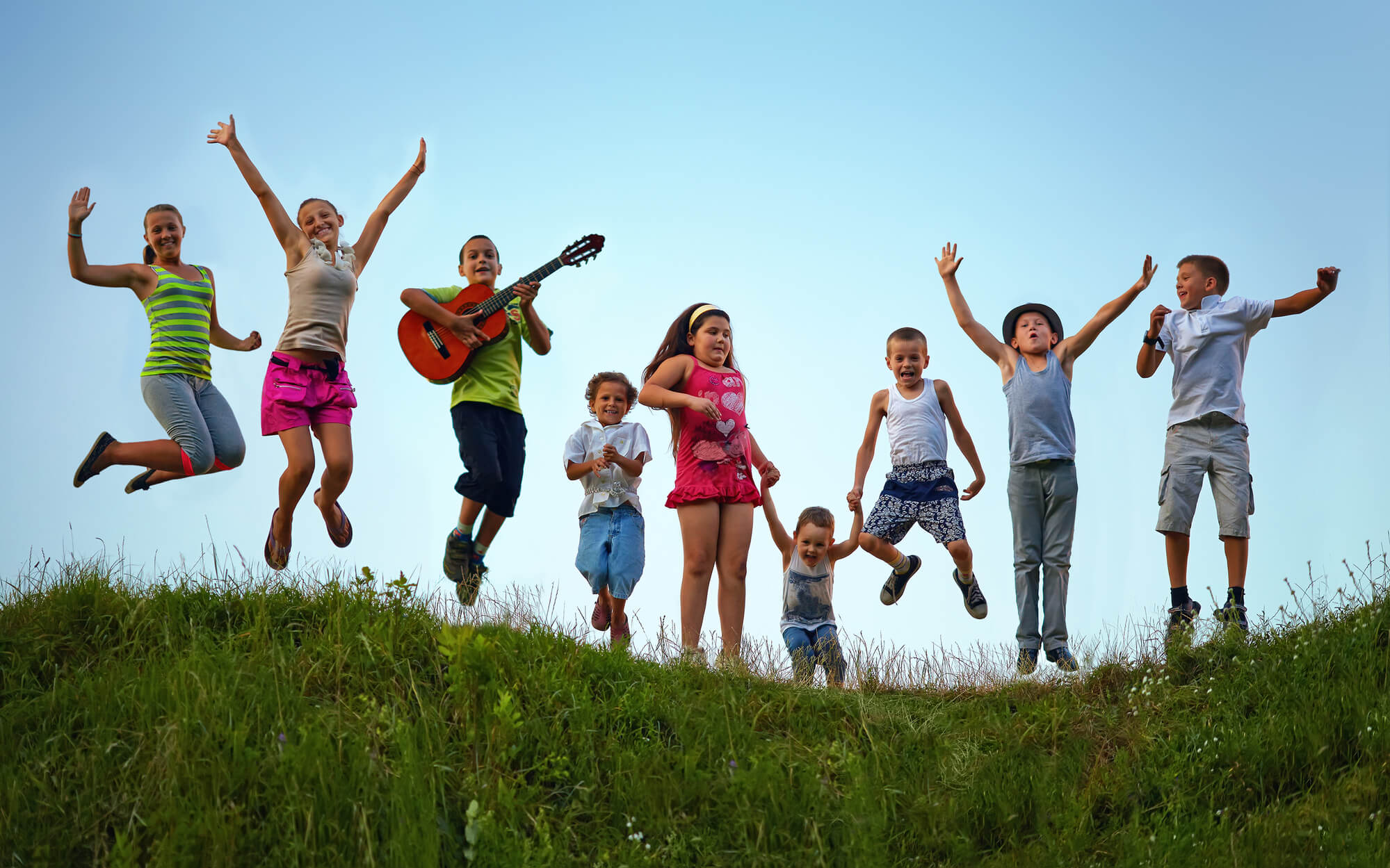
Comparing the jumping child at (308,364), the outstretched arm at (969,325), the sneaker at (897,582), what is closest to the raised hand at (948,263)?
the outstretched arm at (969,325)

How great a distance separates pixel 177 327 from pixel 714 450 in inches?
151

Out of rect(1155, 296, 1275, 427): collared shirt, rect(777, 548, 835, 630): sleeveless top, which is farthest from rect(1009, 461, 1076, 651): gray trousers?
rect(777, 548, 835, 630): sleeveless top

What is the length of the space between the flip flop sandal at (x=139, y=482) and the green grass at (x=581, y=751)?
132cm

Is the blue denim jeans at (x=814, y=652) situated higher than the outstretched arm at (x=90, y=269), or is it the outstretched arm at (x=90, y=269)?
the outstretched arm at (x=90, y=269)

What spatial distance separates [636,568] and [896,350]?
2.63 m

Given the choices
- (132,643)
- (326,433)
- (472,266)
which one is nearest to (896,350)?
(472,266)

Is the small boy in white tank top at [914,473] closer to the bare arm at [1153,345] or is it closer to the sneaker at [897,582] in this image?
the sneaker at [897,582]

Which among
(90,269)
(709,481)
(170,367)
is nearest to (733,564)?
(709,481)

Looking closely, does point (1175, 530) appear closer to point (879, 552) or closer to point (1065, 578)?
point (1065, 578)

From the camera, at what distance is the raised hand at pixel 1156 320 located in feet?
26.9

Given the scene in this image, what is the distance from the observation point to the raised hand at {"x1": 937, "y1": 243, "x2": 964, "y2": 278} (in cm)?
840

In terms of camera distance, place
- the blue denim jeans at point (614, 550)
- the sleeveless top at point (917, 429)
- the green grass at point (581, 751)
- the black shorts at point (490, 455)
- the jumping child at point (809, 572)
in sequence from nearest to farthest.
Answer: the green grass at point (581, 751) → the black shorts at point (490, 455) → the blue denim jeans at point (614, 550) → the sleeveless top at point (917, 429) → the jumping child at point (809, 572)

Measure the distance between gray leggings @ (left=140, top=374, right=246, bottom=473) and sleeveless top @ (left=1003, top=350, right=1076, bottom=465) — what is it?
5516 mm

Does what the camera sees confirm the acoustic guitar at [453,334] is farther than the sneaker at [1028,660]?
Yes
